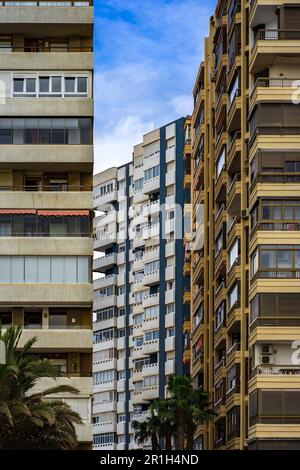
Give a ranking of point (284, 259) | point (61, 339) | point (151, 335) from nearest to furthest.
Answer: point (284, 259), point (61, 339), point (151, 335)

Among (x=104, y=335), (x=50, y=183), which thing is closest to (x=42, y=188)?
(x=50, y=183)

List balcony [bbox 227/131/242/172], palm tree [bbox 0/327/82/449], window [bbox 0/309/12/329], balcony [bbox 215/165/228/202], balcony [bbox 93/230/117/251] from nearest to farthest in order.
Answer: palm tree [bbox 0/327/82/449], window [bbox 0/309/12/329], balcony [bbox 227/131/242/172], balcony [bbox 215/165/228/202], balcony [bbox 93/230/117/251]

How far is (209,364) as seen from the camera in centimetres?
10381

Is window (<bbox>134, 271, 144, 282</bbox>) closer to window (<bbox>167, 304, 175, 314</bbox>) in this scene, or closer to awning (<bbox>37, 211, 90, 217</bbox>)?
window (<bbox>167, 304, 175, 314</bbox>)

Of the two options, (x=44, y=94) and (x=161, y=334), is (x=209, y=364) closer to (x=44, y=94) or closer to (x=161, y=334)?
(x=44, y=94)

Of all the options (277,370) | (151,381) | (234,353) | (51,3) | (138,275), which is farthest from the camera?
(138,275)

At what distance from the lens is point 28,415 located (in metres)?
61.9

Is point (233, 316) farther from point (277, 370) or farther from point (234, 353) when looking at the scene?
point (277, 370)

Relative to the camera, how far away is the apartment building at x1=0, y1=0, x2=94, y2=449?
7838cm

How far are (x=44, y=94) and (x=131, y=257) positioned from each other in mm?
77881

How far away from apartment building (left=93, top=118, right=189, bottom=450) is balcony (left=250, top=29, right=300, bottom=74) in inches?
2388

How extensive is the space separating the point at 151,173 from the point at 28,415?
292 feet

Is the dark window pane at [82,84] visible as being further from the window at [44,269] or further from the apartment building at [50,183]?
the window at [44,269]

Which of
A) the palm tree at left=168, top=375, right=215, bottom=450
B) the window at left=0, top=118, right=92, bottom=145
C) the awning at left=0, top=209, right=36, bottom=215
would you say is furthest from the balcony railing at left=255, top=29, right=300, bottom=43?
the palm tree at left=168, top=375, right=215, bottom=450
